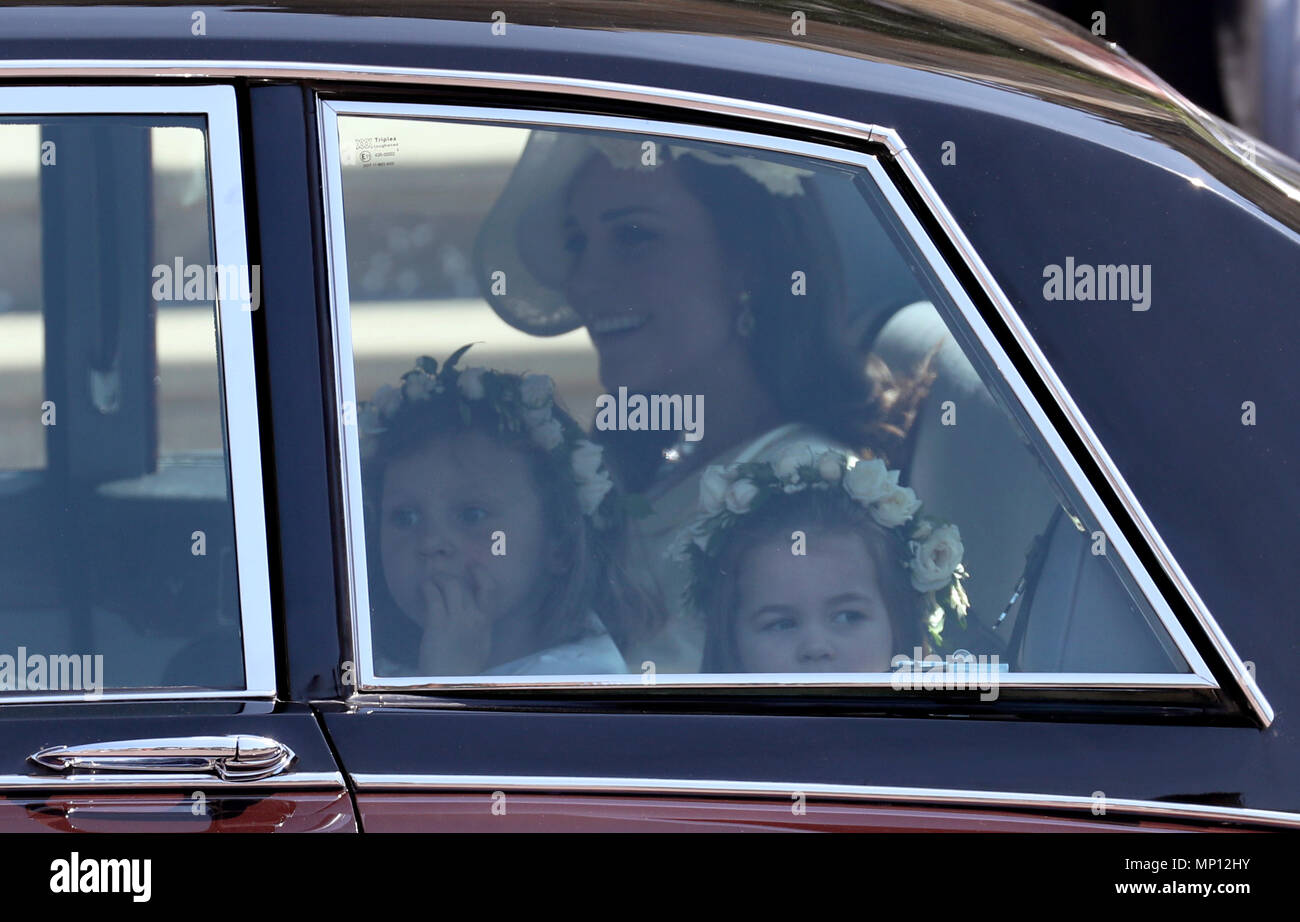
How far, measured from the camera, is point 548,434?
1.34m

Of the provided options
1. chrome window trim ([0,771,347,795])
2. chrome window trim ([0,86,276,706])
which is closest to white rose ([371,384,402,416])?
chrome window trim ([0,86,276,706])

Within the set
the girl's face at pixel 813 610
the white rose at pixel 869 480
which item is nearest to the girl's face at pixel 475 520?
the girl's face at pixel 813 610

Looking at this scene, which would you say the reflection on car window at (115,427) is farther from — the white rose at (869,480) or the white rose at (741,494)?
the white rose at (869,480)

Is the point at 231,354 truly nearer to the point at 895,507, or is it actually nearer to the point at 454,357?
the point at 454,357

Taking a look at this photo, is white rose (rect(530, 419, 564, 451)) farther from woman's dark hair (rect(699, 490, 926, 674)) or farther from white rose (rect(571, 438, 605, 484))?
woman's dark hair (rect(699, 490, 926, 674))

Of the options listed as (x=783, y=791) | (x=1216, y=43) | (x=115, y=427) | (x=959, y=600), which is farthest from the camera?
(x=1216, y=43)

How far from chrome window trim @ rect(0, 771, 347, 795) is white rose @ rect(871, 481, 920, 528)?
595 millimetres

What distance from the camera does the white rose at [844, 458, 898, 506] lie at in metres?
1.33

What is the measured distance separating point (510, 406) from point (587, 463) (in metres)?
0.10

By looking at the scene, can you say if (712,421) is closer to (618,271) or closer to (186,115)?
(618,271)

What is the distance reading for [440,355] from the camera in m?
1.34

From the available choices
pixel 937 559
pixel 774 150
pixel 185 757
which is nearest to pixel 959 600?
pixel 937 559

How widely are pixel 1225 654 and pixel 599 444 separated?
65 centimetres
